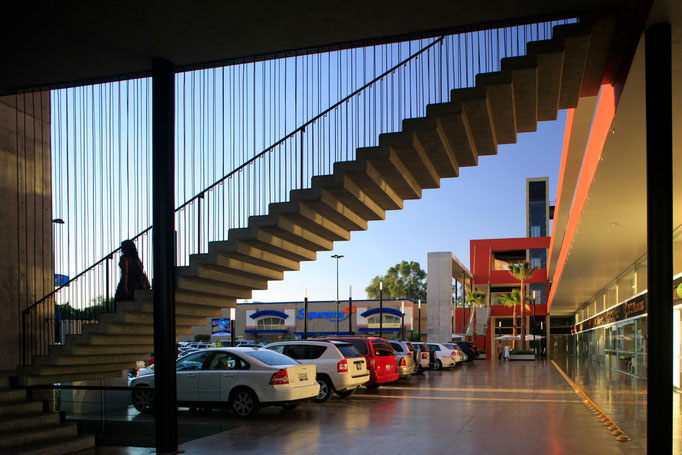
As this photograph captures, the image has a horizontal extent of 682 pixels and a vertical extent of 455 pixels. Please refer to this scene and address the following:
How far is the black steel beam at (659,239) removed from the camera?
6934mm

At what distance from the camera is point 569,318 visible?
2505 inches

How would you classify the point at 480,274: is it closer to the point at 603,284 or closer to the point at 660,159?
the point at 603,284

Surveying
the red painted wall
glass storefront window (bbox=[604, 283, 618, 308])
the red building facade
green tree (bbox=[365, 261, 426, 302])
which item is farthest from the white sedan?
green tree (bbox=[365, 261, 426, 302])

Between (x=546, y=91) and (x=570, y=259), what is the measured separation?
48.7 ft

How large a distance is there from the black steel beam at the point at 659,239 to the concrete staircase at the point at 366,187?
4.48 feet

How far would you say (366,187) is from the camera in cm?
1102

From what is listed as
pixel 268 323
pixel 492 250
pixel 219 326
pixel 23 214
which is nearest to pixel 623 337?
pixel 23 214

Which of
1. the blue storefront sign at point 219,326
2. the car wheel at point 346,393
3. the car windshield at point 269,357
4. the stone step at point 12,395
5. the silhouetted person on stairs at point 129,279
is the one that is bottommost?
the blue storefront sign at point 219,326

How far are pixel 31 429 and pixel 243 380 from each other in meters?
4.04

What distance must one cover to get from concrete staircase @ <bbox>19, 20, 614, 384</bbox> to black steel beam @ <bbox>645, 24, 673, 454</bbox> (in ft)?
4.48

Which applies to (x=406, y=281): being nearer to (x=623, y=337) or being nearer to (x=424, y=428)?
(x=623, y=337)

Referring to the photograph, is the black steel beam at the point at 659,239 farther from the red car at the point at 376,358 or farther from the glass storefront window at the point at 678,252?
the glass storefront window at the point at 678,252

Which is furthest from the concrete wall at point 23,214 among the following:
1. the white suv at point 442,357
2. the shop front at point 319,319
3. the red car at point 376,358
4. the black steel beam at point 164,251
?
the shop front at point 319,319

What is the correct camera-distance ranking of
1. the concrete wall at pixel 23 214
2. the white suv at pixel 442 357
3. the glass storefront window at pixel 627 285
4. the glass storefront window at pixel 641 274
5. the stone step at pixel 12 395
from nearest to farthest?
the stone step at pixel 12 395
the concrete wall at pixel 23 214
the glass storefront window at pixel 641 274
the glass storefront window at pixel 627 285
the white suv at pixel 442 357
